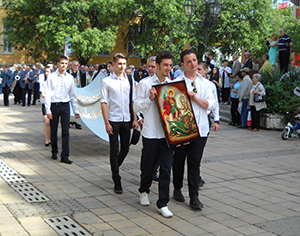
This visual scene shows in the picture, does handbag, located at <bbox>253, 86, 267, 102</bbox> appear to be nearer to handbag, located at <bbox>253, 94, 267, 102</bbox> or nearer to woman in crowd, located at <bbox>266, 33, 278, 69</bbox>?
handbag, located at <bbox>253, 94, 267, 102</bbox>

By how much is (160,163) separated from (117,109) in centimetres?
137

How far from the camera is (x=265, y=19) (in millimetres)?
44594

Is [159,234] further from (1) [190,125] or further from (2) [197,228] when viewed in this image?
(1) [190,125]

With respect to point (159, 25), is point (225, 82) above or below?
below

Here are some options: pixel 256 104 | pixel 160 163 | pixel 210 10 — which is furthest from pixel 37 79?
pixel 160 163

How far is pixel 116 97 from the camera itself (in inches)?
264

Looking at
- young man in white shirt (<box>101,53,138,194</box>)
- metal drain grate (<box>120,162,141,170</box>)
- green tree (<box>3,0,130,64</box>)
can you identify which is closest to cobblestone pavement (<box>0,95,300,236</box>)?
metal drain grate (<box>120,162,141,170</box>)

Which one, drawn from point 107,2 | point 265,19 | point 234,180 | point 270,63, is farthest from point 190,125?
point 265,19

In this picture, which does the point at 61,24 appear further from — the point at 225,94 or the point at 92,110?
the point at 92,110

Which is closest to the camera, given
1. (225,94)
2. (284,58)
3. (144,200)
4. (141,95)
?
(141,95)

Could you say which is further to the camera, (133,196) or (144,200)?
(133,196)

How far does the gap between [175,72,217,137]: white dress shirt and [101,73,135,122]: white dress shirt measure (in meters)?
1.21

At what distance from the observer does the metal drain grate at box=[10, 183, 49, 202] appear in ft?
20.3

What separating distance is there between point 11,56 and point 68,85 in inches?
1495
